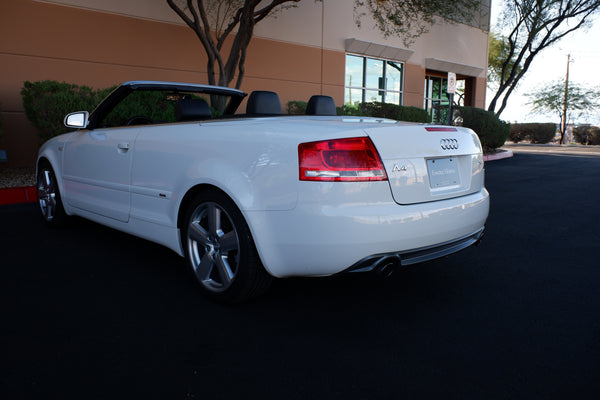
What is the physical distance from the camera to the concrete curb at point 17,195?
671cm

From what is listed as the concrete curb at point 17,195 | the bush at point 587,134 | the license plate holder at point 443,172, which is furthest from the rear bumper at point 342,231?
the bush at point 587,134

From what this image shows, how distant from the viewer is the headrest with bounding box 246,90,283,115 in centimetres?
369

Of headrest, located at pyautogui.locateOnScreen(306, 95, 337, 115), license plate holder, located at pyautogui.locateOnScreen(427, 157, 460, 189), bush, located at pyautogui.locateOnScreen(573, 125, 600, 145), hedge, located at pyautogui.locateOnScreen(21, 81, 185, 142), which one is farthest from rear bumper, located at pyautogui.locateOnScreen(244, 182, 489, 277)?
bush, located at pyautogui.locateOnScreen(573, 125, 600, 145)

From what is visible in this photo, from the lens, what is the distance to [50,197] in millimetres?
5082

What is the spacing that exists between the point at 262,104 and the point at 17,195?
494cm

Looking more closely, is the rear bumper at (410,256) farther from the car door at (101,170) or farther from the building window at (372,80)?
the building window at (372,80)

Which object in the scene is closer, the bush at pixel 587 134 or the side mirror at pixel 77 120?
the side mirror at pixel 77 120

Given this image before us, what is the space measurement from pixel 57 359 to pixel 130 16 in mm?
10374

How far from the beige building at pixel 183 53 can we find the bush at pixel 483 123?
2462 millimetres

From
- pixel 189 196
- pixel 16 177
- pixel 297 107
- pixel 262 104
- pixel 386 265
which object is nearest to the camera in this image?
pixel 386 265

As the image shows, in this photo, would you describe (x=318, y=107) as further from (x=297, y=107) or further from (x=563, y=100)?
(x=563, y=100)

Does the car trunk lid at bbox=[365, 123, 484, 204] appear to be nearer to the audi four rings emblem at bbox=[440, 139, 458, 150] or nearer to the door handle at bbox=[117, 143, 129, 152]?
the audi four rings emblem at bbox=[440, 139, 458, 150]

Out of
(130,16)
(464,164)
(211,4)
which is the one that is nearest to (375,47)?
(211,4)

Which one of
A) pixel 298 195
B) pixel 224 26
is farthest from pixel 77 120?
pixel 224 26
